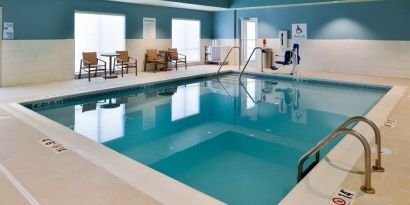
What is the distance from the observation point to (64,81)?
8.24 m

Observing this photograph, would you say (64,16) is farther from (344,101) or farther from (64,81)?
(344,101)

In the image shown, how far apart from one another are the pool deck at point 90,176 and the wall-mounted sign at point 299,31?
6.53 meters

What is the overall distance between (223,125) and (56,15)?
534 centimetres

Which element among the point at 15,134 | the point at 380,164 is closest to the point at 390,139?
the point at 380,164

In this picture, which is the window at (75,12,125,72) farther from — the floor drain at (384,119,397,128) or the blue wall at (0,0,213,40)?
the floor drain at (384,119,397,128)

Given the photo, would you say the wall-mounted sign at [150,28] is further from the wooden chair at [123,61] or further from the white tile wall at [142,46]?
the wooden chair at [123,61]

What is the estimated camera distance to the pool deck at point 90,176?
2516mm

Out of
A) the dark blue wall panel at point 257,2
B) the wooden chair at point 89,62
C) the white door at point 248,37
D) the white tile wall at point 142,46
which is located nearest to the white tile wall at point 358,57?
the white door at point 248,37

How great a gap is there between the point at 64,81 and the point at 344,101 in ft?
22.0

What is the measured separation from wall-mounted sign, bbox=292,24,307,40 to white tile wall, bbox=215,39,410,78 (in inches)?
8.1

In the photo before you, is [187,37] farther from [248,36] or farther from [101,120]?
[101,120]

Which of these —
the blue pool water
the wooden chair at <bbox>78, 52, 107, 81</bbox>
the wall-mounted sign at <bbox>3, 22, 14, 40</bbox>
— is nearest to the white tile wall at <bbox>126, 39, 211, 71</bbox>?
the wooden chair at <bbox>78, 52, 107, 81</bbox>

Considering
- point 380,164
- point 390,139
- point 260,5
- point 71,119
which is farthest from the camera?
point 260,5

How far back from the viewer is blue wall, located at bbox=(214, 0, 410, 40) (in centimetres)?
892
